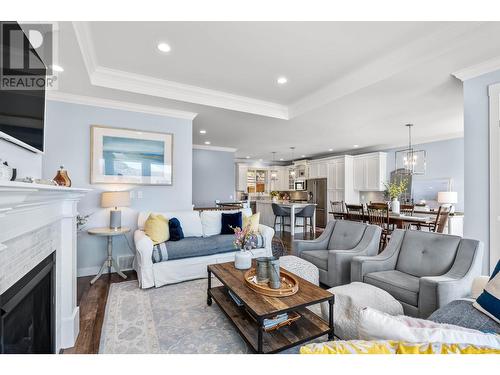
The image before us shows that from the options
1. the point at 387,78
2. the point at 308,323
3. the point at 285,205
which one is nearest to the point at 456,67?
the point at 387,78

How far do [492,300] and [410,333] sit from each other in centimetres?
109

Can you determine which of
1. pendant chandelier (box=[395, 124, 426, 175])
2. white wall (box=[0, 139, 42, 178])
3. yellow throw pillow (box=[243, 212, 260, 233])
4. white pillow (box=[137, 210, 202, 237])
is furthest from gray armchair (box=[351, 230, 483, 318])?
pendant chandelier (box=[395, 124, 426, 175])

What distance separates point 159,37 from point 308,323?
9.24 ft

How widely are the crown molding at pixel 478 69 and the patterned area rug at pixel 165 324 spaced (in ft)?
10.4

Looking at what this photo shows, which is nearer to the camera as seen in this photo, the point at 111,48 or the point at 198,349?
the point at 198,349

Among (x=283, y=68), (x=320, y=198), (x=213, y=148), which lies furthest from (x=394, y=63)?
(x=320, y=198)

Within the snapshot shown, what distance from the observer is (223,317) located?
222 cm

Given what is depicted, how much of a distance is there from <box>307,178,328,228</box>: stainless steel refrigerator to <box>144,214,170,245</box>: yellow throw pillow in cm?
597

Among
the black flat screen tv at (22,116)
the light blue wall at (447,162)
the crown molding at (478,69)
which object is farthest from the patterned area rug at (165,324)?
the light blue wall at (447,162)

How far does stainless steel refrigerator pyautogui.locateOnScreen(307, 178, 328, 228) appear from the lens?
8.15 metres

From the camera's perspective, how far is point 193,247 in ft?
10.5

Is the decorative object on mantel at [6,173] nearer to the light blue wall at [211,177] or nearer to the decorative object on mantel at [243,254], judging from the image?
the decorative object on mantel at [243,254]
